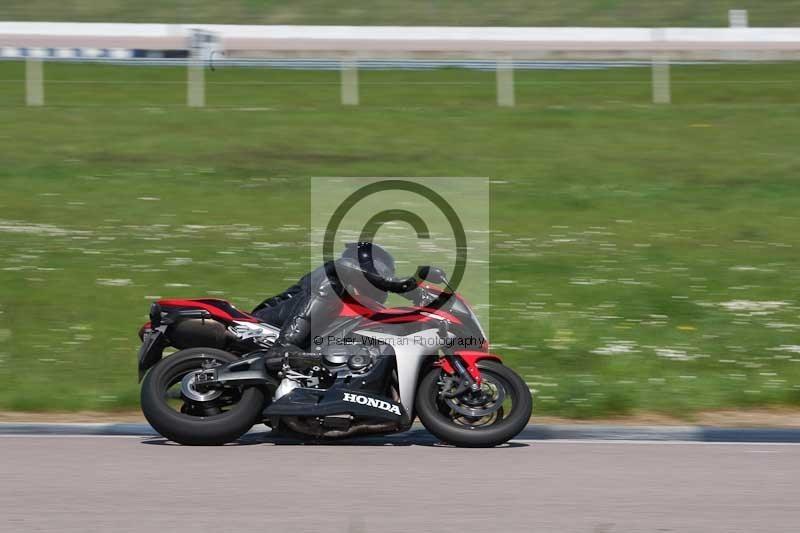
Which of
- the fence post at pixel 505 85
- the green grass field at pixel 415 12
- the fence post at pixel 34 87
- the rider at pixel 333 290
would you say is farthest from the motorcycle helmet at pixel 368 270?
the green grass field at pixel 415 12

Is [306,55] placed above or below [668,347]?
above

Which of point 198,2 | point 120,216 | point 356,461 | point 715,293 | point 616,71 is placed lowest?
point 356,461

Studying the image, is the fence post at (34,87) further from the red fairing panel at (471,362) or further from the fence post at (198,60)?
the red fairing panel at (471,362)

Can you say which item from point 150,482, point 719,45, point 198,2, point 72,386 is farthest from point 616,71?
point 150,482

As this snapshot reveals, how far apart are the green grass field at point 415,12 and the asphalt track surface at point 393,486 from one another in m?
26.1

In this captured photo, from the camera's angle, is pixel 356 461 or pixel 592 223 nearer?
pixel 356 461

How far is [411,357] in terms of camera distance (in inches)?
320

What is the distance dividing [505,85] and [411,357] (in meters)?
15.6

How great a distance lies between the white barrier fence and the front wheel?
18.9m

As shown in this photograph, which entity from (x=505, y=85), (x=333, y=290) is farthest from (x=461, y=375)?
(x=505, y=85)

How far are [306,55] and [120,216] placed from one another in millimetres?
13181

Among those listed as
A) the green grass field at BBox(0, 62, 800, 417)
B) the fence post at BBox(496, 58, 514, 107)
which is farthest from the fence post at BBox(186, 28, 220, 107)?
the fence post at BBox(496, 58, 514, 107)

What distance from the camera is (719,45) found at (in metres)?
29.0

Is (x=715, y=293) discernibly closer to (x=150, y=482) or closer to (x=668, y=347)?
(x=668, y=347)
